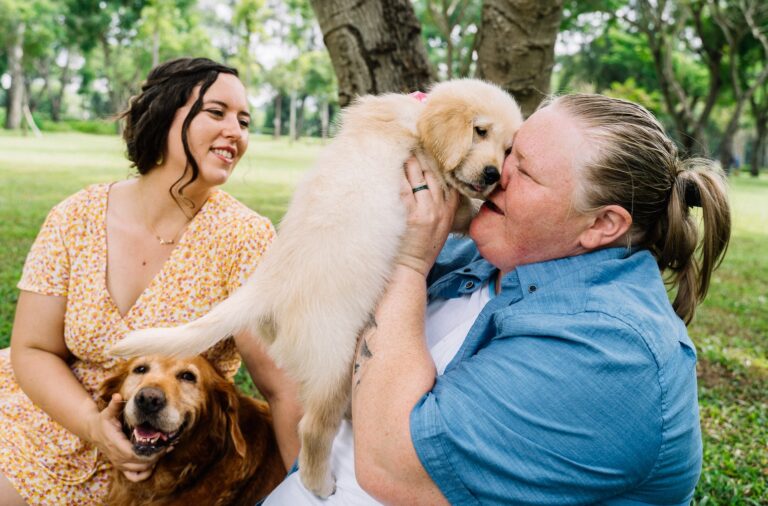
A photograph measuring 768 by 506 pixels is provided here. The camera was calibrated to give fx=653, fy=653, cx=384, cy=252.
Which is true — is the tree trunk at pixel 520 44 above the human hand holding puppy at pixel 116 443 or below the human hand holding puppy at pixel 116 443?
above

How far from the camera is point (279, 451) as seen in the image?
2.49m

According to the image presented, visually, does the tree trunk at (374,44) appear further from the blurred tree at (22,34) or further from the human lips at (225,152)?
the blurred tree at (22,34)

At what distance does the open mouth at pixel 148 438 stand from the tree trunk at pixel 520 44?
243cm

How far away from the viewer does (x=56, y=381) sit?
239cm

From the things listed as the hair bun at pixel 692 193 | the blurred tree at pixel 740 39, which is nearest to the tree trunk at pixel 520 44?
the hair bun at pixel 692 193

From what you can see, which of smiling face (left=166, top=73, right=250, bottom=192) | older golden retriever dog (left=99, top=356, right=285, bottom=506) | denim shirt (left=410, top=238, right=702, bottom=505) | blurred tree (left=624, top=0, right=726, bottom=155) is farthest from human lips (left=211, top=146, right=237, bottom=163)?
blurred tree (left=624, top=0, right=726, bottom=155)

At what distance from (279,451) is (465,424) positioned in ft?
4.26

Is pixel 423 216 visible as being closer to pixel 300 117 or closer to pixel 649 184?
pixel 649 184

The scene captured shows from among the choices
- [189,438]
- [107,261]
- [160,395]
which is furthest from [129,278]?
[189,438]

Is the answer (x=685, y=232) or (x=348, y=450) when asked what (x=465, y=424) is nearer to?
(x=348, y=450)

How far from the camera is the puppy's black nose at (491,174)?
6.73 feet

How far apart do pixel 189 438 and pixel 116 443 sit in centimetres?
26

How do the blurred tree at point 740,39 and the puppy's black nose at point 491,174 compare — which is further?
the blurred tree at point 740,39

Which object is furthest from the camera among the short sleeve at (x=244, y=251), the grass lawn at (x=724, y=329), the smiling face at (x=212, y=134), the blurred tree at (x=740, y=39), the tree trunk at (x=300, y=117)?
the tree trunk at (x=300, y=117)
